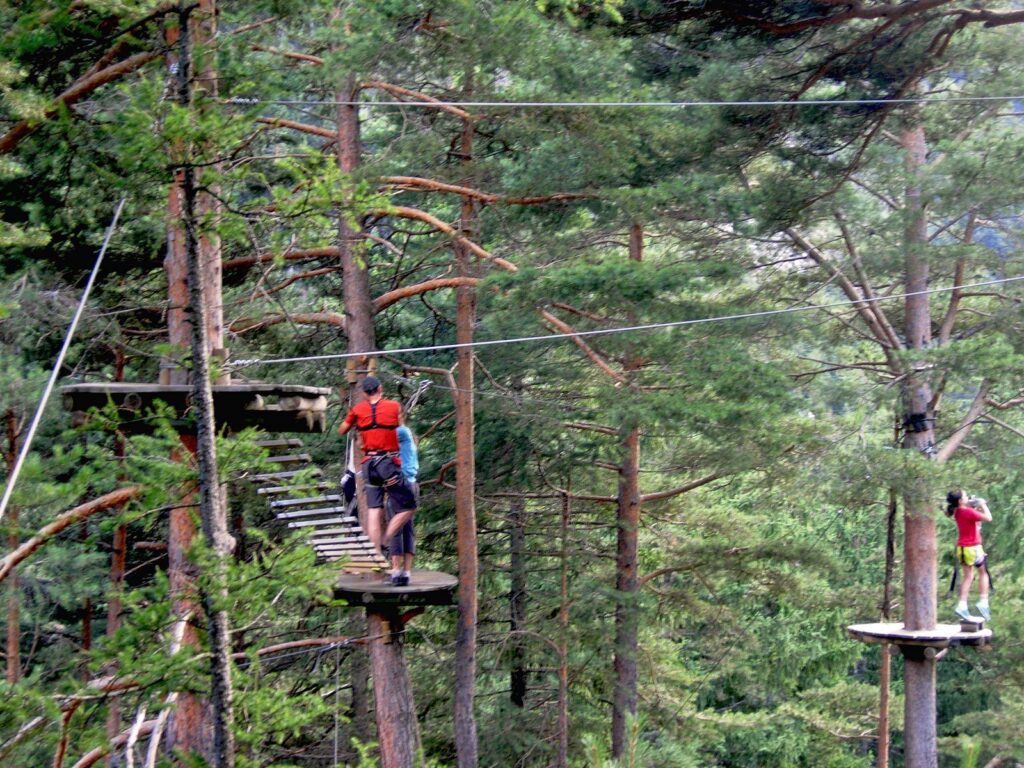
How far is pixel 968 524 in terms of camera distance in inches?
452

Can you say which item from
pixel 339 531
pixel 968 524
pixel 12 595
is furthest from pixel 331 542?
pixel 968 524

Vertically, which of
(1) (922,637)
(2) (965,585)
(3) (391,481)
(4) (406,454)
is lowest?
(1) (922,637)

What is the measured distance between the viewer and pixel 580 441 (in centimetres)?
1525

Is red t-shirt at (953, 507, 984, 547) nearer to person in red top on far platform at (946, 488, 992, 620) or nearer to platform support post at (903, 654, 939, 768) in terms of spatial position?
person in red top on far platform at (946, 488, 992, 620)

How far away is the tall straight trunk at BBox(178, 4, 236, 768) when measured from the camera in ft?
16.6

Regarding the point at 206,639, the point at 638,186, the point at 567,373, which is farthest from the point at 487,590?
the point at 206,639

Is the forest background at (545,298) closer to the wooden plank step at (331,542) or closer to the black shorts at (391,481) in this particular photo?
the wooden plank step at (331,542)

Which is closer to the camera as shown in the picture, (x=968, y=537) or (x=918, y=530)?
(x=968, y=537)

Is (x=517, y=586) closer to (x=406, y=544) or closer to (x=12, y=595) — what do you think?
(x=12, y=595)

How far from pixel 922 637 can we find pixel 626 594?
12.7 feet

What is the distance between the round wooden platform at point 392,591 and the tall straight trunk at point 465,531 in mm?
4286

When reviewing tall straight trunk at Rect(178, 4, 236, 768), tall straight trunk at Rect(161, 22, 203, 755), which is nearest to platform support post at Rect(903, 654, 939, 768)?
tall straight trunk at Rect(161, 22, 203, 755)

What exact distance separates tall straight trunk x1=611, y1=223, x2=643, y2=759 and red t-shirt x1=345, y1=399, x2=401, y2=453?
680 centimetres

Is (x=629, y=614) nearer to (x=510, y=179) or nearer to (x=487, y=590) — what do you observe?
(x=487, y=590)
